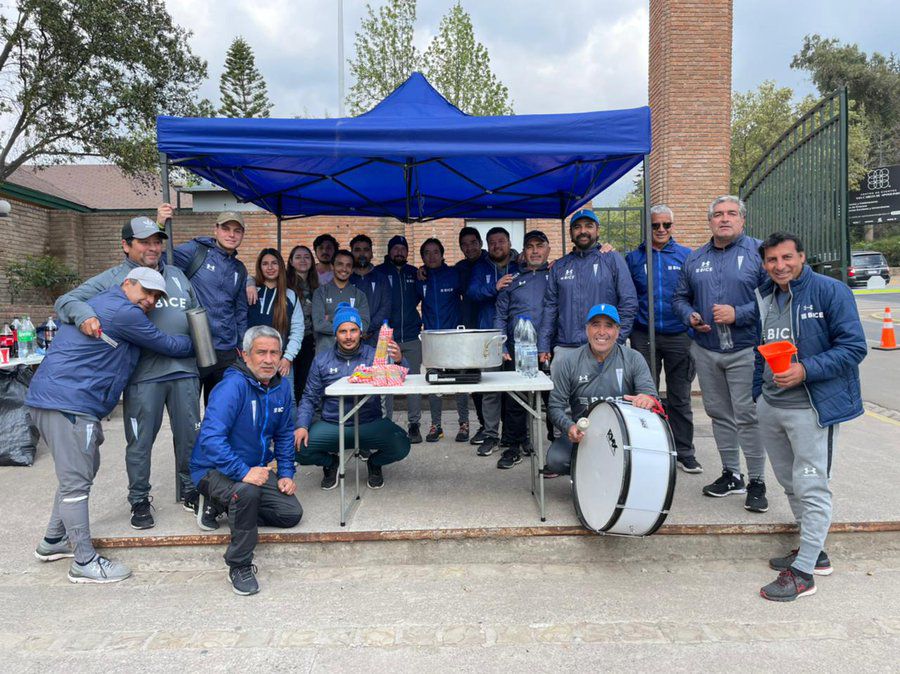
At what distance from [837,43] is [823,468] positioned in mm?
52041

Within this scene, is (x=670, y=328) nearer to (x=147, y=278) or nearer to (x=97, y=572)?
(x=147, y=278)

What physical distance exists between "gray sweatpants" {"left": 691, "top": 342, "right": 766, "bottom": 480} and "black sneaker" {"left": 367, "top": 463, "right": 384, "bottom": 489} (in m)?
2.34

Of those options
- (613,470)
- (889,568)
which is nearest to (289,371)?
(613,470)

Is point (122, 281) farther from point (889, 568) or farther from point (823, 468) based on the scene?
point (889, 568)

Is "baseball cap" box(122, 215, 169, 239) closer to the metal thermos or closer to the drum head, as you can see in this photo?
the metal thermos

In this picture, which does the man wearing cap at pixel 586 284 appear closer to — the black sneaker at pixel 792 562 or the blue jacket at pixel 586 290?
the blue jacket at pixel 586 290

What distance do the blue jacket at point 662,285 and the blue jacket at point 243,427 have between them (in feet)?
8.88

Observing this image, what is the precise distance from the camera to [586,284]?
4.27 m

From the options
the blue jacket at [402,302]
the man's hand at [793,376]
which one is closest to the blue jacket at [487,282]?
the blue jacket at [402,302]

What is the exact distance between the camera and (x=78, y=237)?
11914mm

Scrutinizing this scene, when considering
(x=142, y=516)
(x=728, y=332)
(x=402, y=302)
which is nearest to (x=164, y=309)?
(x=142, y=516)

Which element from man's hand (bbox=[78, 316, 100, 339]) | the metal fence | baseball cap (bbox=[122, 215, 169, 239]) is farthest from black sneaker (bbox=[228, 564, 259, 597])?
the metal fence

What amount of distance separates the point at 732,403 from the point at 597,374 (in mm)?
925

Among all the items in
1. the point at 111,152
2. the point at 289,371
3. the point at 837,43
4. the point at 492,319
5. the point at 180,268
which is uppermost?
the point at 837,43
